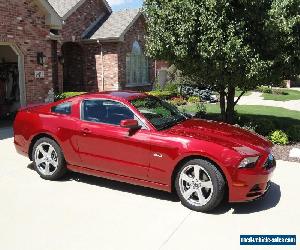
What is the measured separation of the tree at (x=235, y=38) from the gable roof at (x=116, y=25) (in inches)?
456

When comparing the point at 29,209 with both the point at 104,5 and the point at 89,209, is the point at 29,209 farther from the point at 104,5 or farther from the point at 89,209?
the point at 104,5

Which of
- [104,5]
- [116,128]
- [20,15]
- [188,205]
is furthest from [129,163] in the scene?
[104,5]

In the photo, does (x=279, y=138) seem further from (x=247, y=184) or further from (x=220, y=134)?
(x=247, y=184)

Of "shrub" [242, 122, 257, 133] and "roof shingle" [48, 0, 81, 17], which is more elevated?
"roof shingle" [48, 0, 81, 17]

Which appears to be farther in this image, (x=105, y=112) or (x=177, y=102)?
(x=177, y=102)

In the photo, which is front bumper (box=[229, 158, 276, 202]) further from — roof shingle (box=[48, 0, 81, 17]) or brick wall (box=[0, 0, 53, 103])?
roof shingle (box=[48, 0, 81, 17])

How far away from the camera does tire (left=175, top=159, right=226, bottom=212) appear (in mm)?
5371

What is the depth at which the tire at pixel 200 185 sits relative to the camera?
5371 millimetres

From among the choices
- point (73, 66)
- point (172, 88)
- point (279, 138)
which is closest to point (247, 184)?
point (279, 138)

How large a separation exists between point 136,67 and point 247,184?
2093cm

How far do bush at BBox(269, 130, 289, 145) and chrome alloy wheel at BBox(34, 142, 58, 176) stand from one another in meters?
6.21

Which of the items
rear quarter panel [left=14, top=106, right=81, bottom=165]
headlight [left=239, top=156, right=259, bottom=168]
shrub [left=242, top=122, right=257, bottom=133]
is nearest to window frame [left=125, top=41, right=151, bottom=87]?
shrub [left=242, top=122, right=257, bottom=133]

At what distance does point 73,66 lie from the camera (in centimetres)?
2448

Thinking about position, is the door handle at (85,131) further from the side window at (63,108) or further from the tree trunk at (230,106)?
the tree trunk at (230,106)
